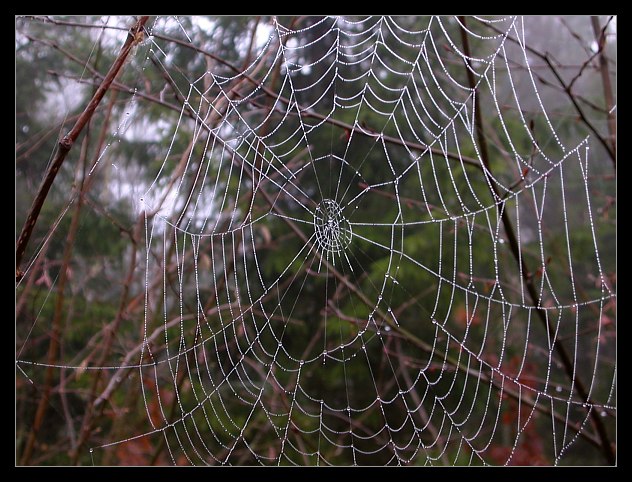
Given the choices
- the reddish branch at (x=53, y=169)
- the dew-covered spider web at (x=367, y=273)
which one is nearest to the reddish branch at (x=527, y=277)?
the dew-covered spider web at (x=367, y=273)

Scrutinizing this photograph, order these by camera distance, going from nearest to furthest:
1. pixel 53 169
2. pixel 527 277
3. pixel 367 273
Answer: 1. pixel 53 169
2. pixel 527 277
3. pixel 367 273

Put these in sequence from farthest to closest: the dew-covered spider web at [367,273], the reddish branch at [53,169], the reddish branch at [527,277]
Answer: the dew-covered spider web at [367,273] → the reddish branch at [527,277] → the reddish branch at [53,169]

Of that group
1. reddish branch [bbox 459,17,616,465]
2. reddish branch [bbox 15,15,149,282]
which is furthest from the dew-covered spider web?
reddish branch [bbox 15,15,149,282]

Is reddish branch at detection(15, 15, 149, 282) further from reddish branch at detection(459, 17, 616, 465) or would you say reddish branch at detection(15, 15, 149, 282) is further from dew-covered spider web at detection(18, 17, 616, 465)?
dew-covered spider web at detection(18, 17, 616, 465)

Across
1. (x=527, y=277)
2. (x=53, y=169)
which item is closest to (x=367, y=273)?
(x=527, y=277)

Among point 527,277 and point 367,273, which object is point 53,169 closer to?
point 527,277

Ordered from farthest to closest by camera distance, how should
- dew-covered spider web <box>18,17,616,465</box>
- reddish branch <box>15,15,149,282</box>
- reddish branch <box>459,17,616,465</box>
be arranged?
dew-covered spider web <box>18,17,616,465</box>, reddish branch <box>459,17,616,465</box>, reddish branch <box>15,15,149,282</box>

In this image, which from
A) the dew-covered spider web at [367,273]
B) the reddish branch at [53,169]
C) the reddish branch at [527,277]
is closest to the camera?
the reddish branch at [53,169]

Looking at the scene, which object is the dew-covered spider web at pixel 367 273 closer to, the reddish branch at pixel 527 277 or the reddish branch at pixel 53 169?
the reddish branch at pixel 527 277

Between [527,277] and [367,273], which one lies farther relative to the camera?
[367,273]
